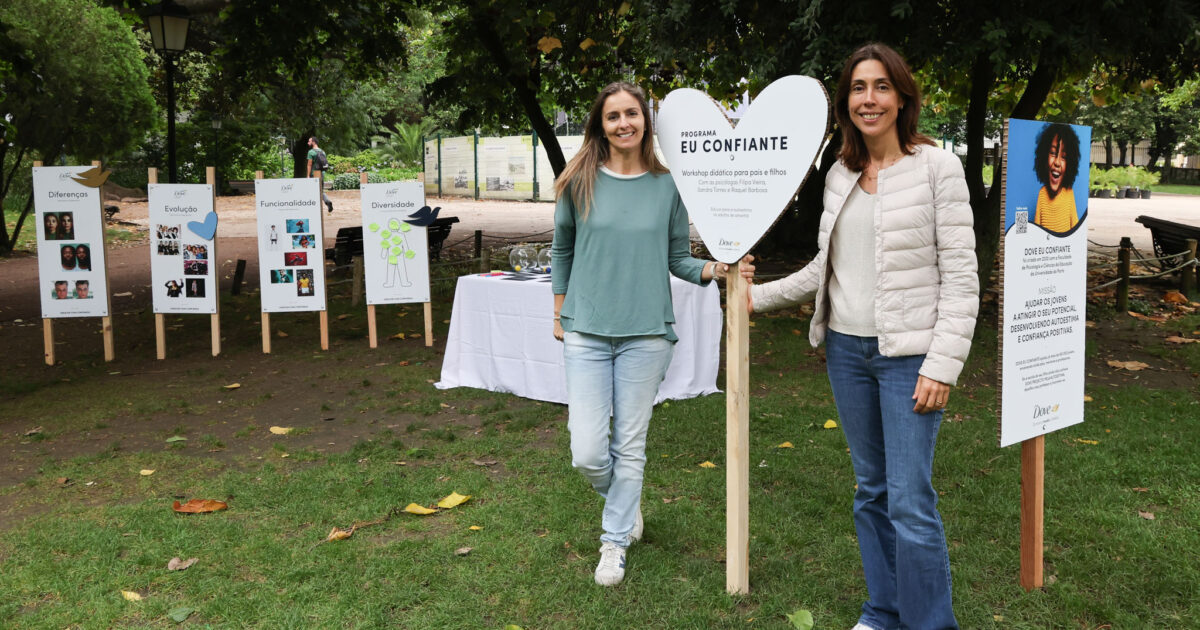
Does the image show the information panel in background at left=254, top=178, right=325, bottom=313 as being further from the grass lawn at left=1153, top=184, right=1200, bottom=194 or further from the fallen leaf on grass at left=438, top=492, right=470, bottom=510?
the grass lawn at left=1153, top=184, right=1200, bottom=194

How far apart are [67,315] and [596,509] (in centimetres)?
637

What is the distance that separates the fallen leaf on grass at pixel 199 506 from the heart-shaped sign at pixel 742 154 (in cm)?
286

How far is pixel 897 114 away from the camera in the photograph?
2.82 m

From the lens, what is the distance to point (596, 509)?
4.59 m

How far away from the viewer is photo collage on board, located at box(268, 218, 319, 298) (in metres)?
8.70

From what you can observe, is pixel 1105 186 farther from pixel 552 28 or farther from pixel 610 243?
pixel 610 243

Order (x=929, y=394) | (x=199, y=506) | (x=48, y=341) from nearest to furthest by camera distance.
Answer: (x=929, y=394), (x=199, y=506), (x=48, y=341)

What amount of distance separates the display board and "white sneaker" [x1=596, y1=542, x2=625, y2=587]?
30.3 metres

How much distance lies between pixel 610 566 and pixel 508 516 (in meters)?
0.90

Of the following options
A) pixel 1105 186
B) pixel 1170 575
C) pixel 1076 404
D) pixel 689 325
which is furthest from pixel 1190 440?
pixel 1105 186

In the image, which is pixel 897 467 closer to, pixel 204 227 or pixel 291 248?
pixel 291 248

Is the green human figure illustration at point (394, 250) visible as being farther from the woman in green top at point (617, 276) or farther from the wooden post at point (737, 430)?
the wooden post at point (737, 430)

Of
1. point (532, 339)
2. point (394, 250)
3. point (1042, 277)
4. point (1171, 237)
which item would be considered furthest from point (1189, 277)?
point (1042, 277)

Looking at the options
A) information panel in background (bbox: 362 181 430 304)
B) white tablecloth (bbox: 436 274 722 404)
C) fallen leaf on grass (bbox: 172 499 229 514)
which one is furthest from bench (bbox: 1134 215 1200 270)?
fallen leaf on grass (bbox: 172 499 229 514)
